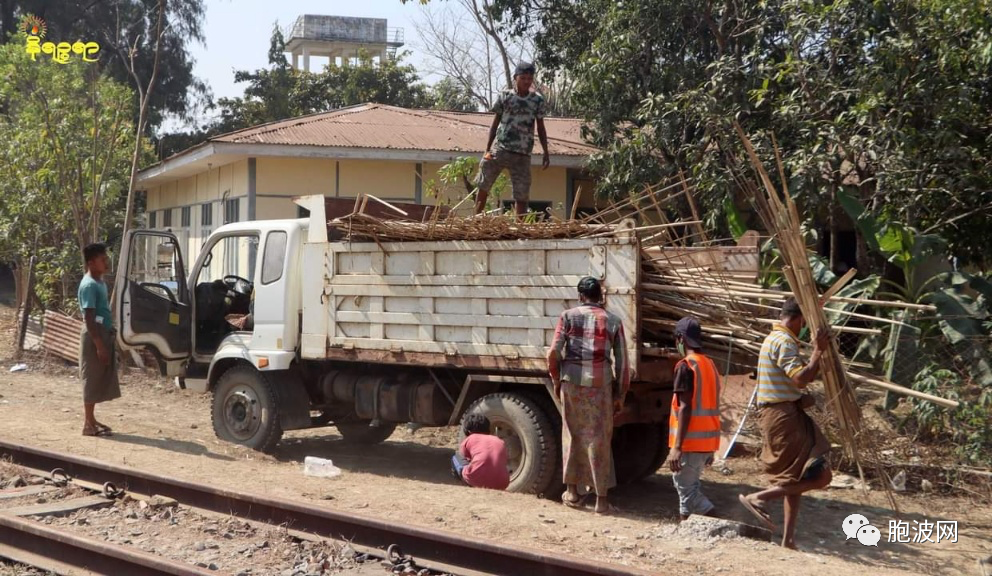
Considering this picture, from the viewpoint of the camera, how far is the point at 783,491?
5941 mm

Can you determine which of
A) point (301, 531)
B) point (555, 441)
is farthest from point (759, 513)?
point (301, 531)

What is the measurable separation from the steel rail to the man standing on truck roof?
108 inches

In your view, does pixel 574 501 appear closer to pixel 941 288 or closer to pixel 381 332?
pixel 381 332

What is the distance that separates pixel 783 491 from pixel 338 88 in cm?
2849

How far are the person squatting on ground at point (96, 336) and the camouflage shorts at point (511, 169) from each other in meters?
3.55

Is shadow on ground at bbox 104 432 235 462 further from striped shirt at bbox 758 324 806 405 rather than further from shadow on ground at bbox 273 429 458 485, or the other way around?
striped shirt at bbox 758 324 806 405

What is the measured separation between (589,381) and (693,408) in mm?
727

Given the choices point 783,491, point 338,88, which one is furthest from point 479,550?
point 338,88

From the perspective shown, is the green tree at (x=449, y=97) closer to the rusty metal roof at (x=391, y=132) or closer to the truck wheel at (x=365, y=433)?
the rusty metal roof at (x=391, y=132)

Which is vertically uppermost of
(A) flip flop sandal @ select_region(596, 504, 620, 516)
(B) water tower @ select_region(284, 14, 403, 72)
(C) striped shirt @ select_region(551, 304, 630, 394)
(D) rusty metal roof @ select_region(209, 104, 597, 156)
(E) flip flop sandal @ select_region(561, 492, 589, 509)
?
(B) water tower @ select_region(284, 14, 403, 72)

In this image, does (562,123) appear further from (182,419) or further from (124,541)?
(124,541)

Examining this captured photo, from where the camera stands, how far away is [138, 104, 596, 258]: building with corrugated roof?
15453 mm

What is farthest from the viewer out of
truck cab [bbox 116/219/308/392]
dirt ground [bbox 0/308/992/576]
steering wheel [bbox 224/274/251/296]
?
steering wheel [bbox 224/274/251/296]

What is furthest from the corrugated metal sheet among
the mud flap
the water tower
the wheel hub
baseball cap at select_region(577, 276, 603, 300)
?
the water tower
